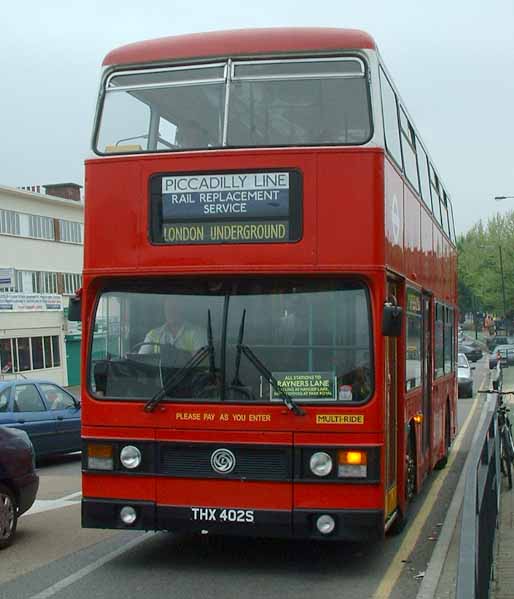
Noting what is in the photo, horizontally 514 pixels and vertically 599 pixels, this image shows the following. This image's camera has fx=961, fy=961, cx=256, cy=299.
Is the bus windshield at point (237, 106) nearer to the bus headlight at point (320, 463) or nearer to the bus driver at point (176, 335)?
the bus driver at point (176, 335)

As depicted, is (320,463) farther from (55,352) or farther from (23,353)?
(55,352)

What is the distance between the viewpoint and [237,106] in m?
8.08

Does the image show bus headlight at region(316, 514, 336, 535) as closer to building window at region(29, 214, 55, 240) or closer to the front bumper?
the front bumper

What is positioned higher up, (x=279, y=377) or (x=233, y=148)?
(x=233, y=148)

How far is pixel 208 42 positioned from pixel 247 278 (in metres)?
2.14

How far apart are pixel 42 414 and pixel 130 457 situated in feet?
27.5

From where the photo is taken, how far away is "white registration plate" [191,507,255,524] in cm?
752

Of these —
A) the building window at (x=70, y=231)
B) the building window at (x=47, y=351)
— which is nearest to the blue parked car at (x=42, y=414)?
the building window at (x=47, y=351)

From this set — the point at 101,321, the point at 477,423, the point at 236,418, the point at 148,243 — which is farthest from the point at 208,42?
the point at 477,423

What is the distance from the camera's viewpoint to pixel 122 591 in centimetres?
730

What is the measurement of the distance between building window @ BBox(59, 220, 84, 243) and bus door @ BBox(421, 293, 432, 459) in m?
44.3

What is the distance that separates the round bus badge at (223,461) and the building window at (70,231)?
48057 millimetres

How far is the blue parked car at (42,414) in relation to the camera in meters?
15.4

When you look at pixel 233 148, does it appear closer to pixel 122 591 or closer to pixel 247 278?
pixel 247 278
